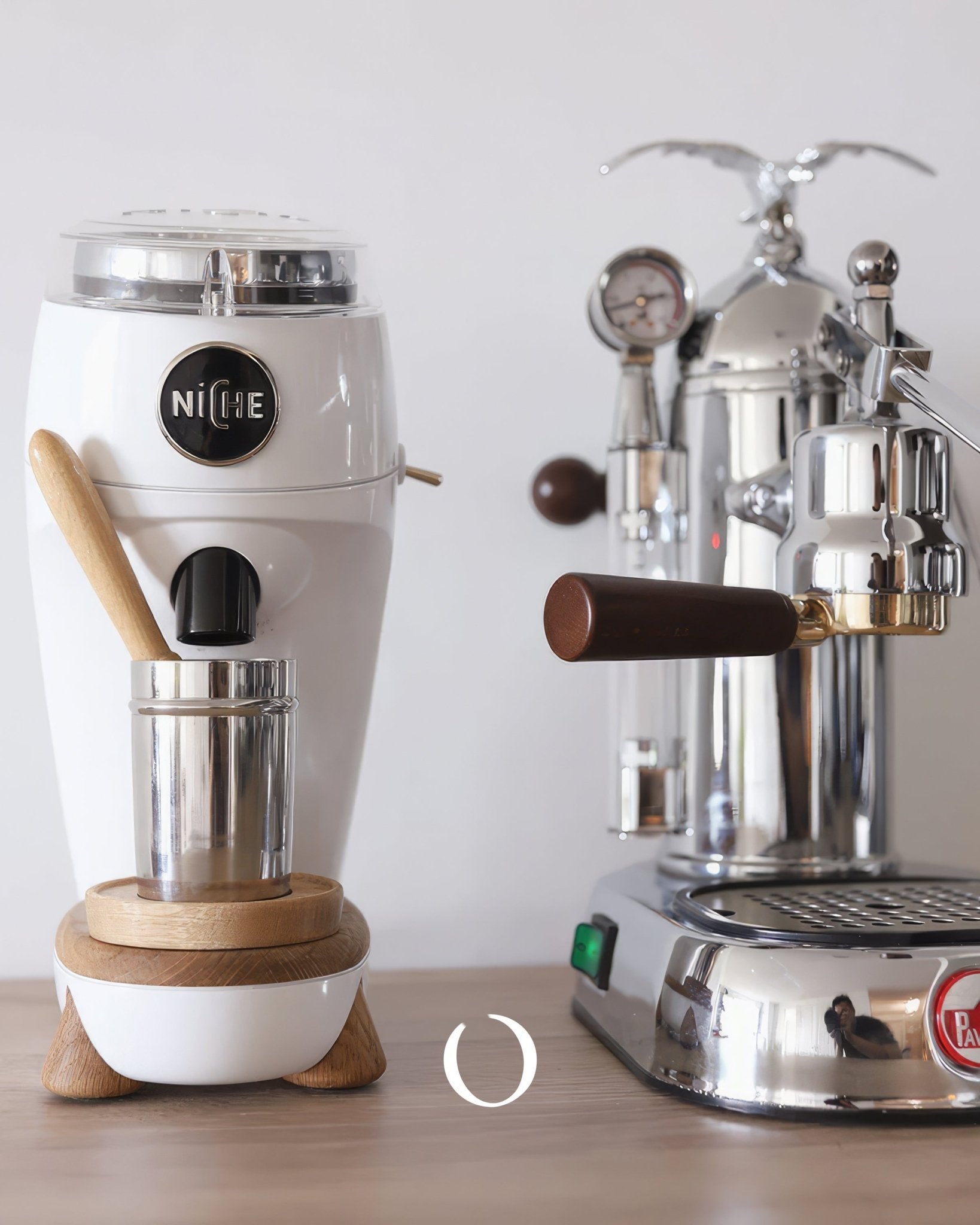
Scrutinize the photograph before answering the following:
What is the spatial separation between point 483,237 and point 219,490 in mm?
323

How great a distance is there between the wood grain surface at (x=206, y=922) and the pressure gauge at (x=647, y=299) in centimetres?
31

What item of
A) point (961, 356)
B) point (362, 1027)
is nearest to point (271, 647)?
point (362, 1027)

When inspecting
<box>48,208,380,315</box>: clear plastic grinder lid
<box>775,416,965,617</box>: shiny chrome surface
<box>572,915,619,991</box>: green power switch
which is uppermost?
<box>48,208,380,315</box>: clear plastic grinder lid

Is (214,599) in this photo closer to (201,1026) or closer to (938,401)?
(201,1026)

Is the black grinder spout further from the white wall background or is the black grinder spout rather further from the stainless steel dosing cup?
the white wall background

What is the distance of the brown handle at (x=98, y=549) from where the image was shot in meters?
0.45

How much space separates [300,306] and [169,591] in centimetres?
13

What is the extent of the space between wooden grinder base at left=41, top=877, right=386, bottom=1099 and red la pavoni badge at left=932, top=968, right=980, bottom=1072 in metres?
0.21

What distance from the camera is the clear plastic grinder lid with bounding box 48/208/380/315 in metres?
0.48

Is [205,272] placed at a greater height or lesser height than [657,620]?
greater

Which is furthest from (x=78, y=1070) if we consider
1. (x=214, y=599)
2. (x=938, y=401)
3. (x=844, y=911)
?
(x=938, y=401)

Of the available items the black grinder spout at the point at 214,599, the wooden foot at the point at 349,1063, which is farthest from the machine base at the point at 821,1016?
the black grinder spout at the point at 214,599

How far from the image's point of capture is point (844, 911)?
1.60 ft

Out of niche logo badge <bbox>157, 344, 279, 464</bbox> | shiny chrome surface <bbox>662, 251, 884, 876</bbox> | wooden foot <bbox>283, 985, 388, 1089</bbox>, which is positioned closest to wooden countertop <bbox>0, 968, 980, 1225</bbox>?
wooden foot <bbox>283, 985, 388, 1089</bbox>
